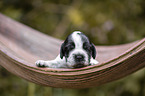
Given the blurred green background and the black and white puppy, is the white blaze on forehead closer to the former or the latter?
the black and white puppy

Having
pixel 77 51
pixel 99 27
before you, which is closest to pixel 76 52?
pixel 77 51

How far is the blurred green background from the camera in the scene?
2986mm

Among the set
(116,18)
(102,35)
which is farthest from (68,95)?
(116,18)

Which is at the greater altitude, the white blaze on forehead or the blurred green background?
the blurred green background

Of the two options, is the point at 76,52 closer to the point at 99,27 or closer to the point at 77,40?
the point at 77,40

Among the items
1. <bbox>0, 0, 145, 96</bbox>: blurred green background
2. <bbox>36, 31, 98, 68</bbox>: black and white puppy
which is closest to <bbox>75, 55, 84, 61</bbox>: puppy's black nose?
<bbox>36, 31, 98, 68</bbox>: black and white puppy

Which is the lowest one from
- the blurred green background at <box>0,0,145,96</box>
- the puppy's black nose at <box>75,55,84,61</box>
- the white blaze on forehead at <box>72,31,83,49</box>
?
the puppy's black nose at <box>75,55,84,61</box>

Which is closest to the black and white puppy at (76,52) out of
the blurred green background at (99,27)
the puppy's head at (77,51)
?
the puppy's head at (77,51)

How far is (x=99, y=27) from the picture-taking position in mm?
3295

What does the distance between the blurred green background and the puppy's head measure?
162 cm

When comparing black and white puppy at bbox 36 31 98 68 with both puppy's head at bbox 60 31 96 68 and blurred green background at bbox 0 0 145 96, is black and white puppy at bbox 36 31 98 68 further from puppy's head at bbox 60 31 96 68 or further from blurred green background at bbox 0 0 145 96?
blurred green background at bbox 0 0 145 96

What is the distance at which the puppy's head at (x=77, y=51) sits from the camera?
4.39 feet

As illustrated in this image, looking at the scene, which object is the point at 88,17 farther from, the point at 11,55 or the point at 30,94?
the point at 11,55

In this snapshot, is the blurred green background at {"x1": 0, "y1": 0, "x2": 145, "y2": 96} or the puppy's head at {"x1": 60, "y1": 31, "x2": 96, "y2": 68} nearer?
the puppy's head at {"x1": 60, "y1": 31, "x2": 96, "y2": 68}
